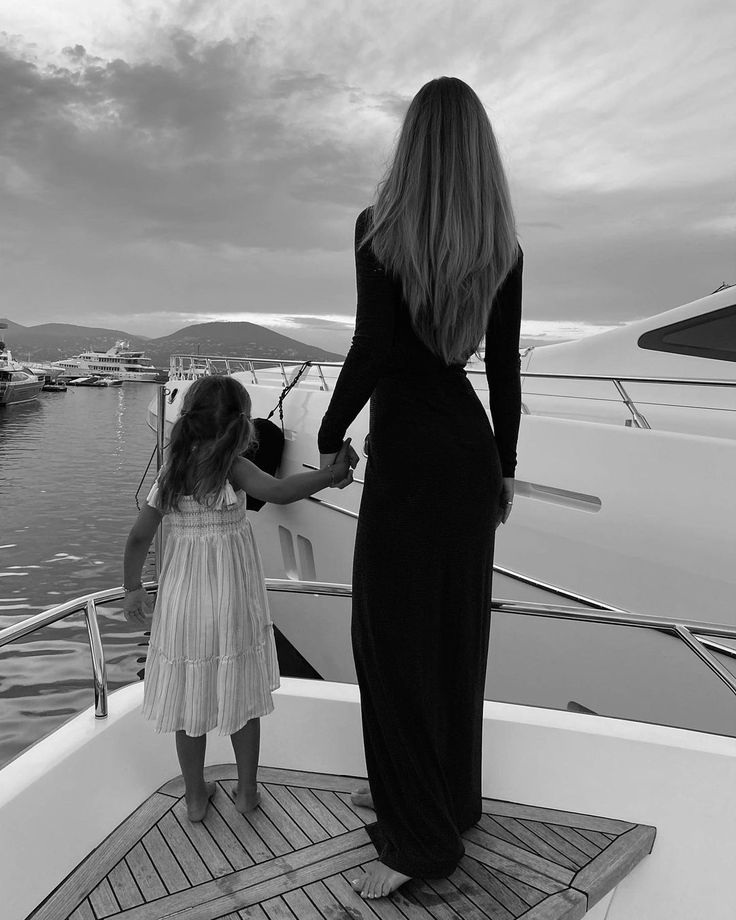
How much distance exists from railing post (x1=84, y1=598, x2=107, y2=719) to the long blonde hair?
3.87 feet

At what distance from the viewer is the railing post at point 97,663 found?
186 centimetres

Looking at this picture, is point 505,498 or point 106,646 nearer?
point 505,498

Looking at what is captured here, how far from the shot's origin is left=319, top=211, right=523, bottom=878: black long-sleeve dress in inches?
59.7

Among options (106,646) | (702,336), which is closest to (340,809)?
(702,336)

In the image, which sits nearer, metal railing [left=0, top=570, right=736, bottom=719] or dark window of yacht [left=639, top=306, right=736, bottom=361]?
metal railing [left=0, top=570, right=736, bottom=719]

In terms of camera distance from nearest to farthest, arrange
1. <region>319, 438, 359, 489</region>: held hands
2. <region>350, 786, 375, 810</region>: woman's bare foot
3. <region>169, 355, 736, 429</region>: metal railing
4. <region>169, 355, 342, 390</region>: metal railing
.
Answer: <region>319, 438, 359, 489</region>: held hands, <region>350, 786, 375, 810</region>: woman's bare foot, <region>169, 355, 736, 429</region>: metal railing, <region>169, 355, 342, 390</region>: metal railing

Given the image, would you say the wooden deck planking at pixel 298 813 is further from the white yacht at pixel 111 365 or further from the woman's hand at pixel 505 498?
the white yacht at pixel 111 365

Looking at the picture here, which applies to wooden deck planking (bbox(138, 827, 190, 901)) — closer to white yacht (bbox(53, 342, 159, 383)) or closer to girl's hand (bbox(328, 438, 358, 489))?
girl's hand (bbox(328, 438, 358, 489))

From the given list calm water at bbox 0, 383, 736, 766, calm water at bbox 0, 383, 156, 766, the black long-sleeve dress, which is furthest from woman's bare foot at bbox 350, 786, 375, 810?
calm water at bbox 0, 383, 736, 766

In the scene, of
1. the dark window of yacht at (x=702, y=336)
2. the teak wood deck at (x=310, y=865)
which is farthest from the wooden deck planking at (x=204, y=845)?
the dark window of yacht at (x=702, y=336)

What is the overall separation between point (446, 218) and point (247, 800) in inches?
62.6

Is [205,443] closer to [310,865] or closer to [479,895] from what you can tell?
[310,865]

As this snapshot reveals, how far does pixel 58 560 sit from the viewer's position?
35.1ft

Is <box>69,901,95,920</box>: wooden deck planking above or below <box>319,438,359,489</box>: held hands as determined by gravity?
below
